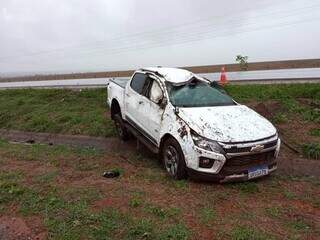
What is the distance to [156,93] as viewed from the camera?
8.24 m

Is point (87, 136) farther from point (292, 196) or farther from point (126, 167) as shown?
point (292, 196)

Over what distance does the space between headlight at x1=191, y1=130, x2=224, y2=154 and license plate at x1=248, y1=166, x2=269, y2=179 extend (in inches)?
25.1

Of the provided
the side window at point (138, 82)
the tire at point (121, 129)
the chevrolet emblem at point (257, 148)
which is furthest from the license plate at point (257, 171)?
the tire at point (121, 129)

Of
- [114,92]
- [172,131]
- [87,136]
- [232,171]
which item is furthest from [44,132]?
[232,171]

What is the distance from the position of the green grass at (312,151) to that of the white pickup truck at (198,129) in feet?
5.79

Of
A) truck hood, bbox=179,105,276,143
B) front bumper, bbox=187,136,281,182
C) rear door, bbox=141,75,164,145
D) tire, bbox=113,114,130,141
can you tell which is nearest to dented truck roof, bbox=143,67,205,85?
rear door, bbox=141,75,164,145

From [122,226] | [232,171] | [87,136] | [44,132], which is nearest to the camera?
[122,226]

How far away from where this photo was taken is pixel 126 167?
8203 millimetres

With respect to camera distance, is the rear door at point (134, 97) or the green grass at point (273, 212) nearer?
the green grass at point (273, 212)

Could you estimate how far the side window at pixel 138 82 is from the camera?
29.4 feet

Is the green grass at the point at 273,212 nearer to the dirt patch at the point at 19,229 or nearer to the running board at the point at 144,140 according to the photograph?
the running board at the point at 144,140

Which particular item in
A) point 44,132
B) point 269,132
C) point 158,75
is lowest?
point 44,132

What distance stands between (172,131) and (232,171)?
4.08 feet

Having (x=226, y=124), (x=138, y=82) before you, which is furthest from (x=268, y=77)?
(x=226, y=124)
